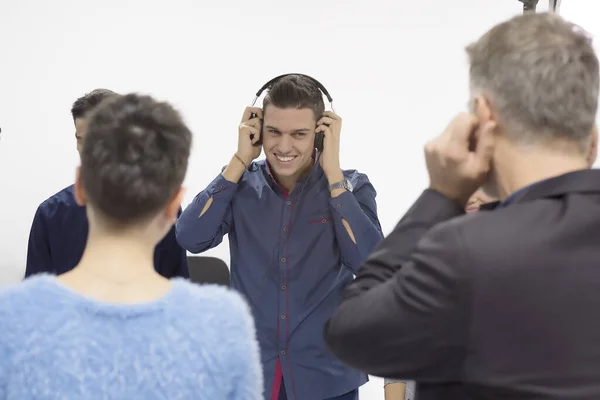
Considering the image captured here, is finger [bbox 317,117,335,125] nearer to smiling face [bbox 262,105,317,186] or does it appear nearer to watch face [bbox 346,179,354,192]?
smiling face [bbox 262,105,317,186]

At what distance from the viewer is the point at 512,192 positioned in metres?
0.89

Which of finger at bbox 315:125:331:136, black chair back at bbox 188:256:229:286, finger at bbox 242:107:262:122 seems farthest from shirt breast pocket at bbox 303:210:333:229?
black chair back at bbox 188:256:229:286

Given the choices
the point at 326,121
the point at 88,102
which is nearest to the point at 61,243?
the point at 88,102

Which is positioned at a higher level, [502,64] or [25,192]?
[502,64]

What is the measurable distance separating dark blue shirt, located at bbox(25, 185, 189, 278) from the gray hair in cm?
120

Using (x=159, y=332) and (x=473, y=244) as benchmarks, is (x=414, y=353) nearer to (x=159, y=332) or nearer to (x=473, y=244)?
(x=473, y=244)

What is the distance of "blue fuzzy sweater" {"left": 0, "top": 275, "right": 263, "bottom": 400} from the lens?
811 millimetres

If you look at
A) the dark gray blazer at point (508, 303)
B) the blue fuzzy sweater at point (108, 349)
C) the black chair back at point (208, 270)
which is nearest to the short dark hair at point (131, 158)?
the blue fuzzy sweater at point (108, 349)

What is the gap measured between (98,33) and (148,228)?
2326mm

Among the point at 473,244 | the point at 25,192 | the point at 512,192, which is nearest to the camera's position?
the point at 473,244

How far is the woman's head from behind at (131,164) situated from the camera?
0.87 m

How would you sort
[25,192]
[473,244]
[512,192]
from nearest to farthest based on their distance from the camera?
1. [473,244]
2. [512,192]
3. [25,192]

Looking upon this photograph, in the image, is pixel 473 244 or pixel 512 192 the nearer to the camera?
pixel 473 244

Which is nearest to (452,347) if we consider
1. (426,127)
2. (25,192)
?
(426,127)
